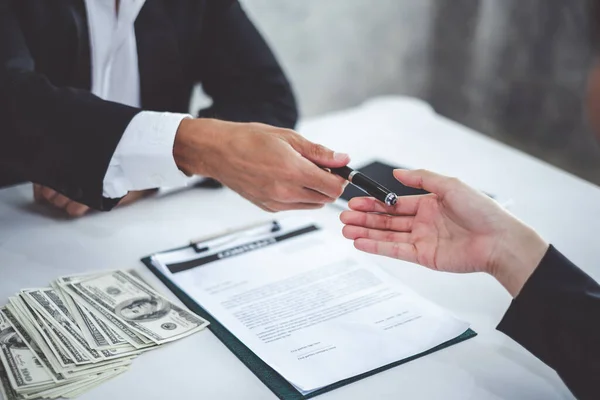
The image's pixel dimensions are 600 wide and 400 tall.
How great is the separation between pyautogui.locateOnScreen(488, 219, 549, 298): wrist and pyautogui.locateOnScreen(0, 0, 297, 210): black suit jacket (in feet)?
2.04

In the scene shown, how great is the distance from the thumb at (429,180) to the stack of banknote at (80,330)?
1.18 ft

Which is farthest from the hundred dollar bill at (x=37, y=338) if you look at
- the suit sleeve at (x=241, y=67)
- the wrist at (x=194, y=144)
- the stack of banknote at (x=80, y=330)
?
the suit sleeve at (x=241, y=67)

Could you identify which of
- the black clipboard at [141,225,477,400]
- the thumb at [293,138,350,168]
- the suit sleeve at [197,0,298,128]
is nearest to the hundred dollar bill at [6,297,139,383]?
the black clipboard at [141,225,477,400]

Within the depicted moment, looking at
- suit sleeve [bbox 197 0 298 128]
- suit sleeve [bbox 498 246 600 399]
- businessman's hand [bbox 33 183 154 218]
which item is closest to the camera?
suit sleeve [bbox 498 246 600 399]

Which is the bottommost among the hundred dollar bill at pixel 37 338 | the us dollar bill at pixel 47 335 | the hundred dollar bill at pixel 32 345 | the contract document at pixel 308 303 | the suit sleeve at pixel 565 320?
the hundred dollar bill at pixel 32 345

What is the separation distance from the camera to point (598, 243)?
4.17 ft

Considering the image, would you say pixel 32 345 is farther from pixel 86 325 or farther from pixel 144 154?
pixel 144 154

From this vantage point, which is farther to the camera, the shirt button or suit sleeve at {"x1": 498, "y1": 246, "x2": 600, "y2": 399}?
the shirt button

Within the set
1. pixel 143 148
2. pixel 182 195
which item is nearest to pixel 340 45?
pixel 182 195

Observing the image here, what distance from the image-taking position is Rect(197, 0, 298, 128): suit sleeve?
5.36ft

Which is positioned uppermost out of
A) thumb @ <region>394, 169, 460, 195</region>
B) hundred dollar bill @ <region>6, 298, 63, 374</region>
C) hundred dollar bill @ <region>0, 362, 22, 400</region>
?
thumb @ <region>394, 169, 460, 195</region>

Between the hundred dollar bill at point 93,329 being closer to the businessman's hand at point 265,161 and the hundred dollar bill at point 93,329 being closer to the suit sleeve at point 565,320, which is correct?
the businessman's hand at point 265,161

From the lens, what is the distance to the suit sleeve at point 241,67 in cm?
163

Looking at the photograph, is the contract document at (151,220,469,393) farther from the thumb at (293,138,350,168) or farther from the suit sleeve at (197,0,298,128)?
the suit sleeve at (197,0,298,128)
